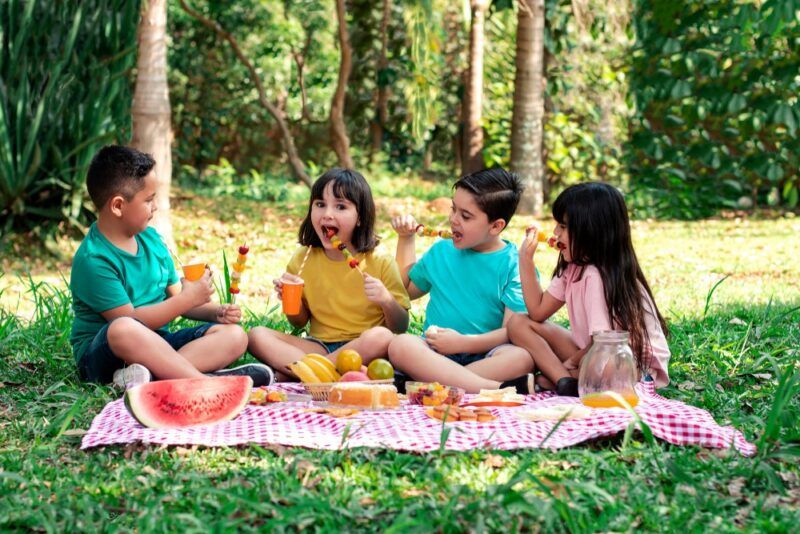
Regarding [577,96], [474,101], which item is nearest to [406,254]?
[474,101]

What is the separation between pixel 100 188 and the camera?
451cm

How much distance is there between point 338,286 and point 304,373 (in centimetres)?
61

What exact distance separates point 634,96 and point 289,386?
9.80 m

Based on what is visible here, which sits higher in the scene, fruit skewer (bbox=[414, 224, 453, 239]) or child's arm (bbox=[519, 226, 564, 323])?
fruit skewer (bbox=[414, 224, 453, 239])

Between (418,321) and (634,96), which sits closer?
(418,321)

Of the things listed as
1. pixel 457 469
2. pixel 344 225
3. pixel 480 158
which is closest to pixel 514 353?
pixel 344 225

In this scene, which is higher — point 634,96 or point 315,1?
point 315,1

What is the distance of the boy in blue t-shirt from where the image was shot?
447 centimetres

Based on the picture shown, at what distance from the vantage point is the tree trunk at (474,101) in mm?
11766

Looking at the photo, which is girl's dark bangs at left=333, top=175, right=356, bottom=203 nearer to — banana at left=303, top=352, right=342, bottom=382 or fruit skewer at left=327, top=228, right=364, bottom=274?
fruit skewer at left=327, top=228, right=364, bottom=274

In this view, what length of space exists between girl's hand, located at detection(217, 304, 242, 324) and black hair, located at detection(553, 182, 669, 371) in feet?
4.80

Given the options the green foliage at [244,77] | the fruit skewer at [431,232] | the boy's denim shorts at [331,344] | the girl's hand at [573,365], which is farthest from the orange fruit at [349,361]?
the green foliage at [244,77]

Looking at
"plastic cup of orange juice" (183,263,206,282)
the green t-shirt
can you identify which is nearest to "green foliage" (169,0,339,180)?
the green t-shirt

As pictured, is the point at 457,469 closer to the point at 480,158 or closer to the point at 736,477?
the point at 736,477
